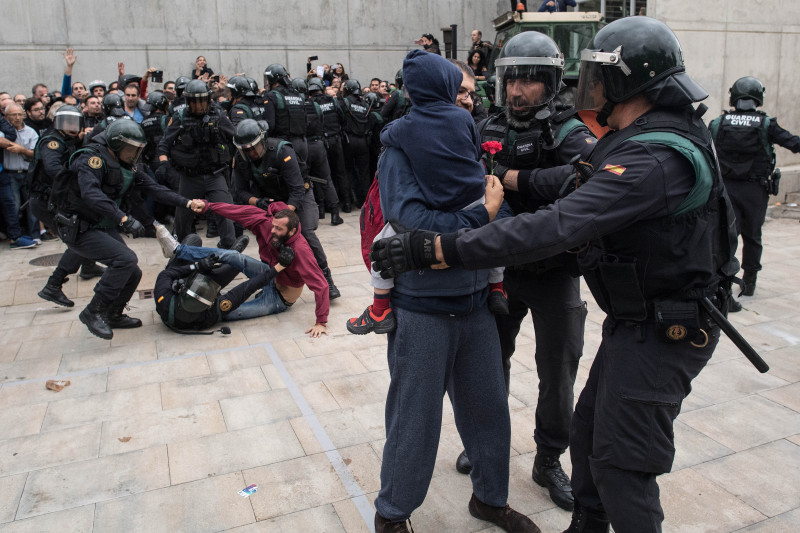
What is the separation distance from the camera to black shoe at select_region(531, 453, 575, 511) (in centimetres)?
318

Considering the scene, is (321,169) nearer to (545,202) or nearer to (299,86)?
(299,86)

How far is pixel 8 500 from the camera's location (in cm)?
336

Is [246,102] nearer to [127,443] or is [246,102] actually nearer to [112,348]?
[112,348]

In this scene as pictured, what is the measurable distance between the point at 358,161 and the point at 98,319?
21.2ft

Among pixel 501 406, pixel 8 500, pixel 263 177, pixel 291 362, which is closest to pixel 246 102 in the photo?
pixel 263 177

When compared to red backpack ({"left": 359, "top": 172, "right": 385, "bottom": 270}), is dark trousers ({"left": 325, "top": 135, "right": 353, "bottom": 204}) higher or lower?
lower

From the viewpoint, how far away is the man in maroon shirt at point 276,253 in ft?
19.5

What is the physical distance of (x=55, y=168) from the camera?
6.45 meters

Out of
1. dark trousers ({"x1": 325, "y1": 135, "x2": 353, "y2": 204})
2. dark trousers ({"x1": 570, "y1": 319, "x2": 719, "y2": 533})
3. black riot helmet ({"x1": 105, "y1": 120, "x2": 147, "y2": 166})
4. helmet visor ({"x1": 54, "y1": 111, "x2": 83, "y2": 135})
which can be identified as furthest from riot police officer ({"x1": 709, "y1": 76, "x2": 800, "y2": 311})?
helmet visor ({"x1": 54, "y1": 111, "x2": 83, "y2": 135})

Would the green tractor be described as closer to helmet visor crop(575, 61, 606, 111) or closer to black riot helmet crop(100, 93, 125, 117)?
black riot helmet crop(100, 93, 125, 117)

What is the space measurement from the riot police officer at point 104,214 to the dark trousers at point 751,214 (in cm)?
580

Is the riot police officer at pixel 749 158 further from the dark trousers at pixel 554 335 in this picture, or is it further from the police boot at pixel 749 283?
the dark trousers at pixel 554 335

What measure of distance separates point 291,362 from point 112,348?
5.39ft

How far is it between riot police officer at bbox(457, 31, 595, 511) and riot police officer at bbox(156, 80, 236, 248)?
5.50m
